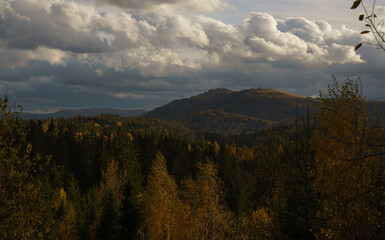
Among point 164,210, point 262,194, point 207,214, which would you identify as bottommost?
point 164,210

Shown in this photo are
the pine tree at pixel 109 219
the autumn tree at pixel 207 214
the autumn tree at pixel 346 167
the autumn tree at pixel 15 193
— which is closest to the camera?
the autumn tree at pixel 346 167

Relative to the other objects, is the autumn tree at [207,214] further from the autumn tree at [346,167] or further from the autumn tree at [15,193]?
the autumn tree at [15,193]

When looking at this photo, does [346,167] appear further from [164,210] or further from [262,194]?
[164,210]

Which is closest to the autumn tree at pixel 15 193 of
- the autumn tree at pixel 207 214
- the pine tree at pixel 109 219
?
the autumn tree at pixel 207 214

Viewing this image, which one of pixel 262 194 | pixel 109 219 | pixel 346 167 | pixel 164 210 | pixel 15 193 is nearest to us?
→ pixel 346 167

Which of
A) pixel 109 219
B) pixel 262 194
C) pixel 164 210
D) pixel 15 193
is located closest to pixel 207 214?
pixel 164 210

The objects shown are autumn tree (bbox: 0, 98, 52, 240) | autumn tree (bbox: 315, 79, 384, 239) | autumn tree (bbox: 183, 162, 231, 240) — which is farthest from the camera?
autumn tree (bbox: 183, 162, 231, 240)

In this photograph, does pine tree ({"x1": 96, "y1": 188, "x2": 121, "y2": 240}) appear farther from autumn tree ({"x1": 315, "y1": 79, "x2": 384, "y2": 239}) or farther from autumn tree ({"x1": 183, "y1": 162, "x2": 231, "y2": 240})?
autumn tree ({"x1": 315, "y1": 79, "x2": 384, "y2": 239})

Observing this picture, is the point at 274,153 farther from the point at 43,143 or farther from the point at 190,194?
the point at 43,143

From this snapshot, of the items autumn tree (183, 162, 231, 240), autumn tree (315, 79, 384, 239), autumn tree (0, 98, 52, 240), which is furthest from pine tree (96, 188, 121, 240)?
autumn tree (315, 79, 384, 239)

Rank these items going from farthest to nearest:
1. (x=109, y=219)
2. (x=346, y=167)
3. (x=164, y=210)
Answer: (x=109, y=219) → (x=164, y=210) → (x=346, y=167)

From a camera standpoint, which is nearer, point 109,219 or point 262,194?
point 262,194

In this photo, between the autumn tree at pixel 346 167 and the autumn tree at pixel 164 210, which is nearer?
the autumn tree at pixel 346 167

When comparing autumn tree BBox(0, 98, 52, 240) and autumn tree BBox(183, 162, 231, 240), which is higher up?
autumn tree BBox(0, 98, 52, 240)
